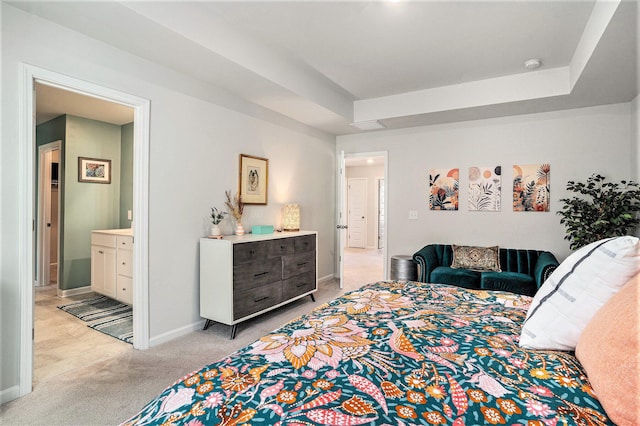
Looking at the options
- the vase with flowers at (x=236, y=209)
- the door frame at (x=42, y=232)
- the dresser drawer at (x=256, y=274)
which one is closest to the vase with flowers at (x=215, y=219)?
the vase with flowers at (x=236, y=209)

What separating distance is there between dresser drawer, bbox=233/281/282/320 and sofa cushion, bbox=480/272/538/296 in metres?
2.30

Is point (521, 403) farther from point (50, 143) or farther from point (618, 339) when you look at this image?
point (50, 143)

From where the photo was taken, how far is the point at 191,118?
328 centimetres

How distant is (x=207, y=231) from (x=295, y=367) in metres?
2.68

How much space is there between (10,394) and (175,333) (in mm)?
1195

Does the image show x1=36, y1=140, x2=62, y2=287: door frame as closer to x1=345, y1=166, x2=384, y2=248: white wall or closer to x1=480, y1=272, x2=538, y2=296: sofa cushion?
x1=480, y1=272, x2=538, y2=296: sofa cushion

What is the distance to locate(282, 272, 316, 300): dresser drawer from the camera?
3.87 meters

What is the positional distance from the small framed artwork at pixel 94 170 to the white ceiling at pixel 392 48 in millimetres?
2543

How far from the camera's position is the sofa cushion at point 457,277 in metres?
3.81

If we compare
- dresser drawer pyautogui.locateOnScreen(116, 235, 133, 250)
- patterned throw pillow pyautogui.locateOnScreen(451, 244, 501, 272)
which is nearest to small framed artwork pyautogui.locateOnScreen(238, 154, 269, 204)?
dresser drawer pyautogui.locateOnScreen(116, 235, 133, 250)

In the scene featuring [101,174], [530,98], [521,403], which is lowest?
[521,403]

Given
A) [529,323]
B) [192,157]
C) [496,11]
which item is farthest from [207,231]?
[496,11]

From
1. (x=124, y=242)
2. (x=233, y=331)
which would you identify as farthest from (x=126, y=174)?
(x=233, y=331)

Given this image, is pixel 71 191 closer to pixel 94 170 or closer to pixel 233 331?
pixel 94 170
